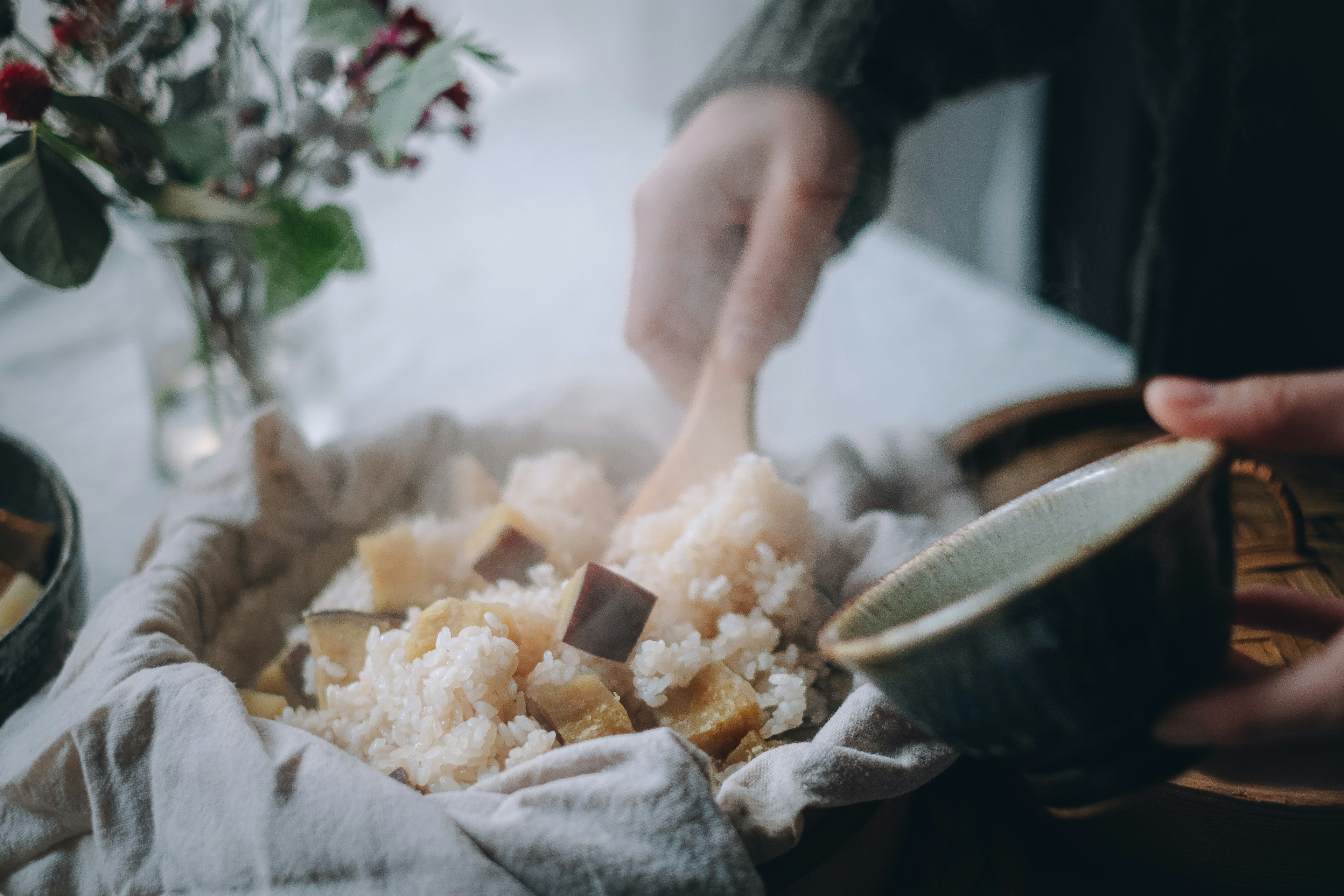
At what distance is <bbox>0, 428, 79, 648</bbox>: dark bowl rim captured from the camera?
667mm

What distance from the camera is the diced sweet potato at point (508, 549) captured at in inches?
30.8

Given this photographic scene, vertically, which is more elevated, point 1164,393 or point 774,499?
point 1164,393

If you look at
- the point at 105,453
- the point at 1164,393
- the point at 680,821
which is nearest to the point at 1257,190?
the point at 1164,393

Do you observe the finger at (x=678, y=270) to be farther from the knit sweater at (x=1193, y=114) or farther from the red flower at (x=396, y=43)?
the red flower at (x=396, y=43)

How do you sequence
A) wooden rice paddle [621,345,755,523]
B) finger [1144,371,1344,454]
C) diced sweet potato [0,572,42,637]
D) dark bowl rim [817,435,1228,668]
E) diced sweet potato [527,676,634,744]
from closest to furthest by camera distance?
dark bowl rim [817,435,1228,668] → finger [1144,371,1344,454] → diced sweet potato [527,676,634,744] → diced sweet potato [0,572,42,637] → wooden rice paddle [621,345,755,523]

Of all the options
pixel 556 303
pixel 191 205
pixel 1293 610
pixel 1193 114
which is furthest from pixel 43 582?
pixel 1193 114

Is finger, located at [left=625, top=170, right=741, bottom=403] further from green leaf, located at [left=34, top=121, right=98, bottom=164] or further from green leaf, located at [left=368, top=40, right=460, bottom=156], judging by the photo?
green leaf, located at [left=34, top=121, right=98, bottom=164]

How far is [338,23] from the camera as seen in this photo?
910 mm

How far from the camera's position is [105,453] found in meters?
1.33

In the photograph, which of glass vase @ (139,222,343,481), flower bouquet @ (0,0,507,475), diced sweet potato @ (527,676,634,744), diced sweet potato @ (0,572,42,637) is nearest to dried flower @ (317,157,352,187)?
flower bouquet @ (0,0,507,475)

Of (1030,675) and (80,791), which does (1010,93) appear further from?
(80,791)

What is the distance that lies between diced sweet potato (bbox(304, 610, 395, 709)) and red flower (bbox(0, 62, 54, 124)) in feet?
1.54

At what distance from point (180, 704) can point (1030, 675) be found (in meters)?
0.54

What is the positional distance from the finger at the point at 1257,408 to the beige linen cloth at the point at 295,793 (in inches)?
10.5
